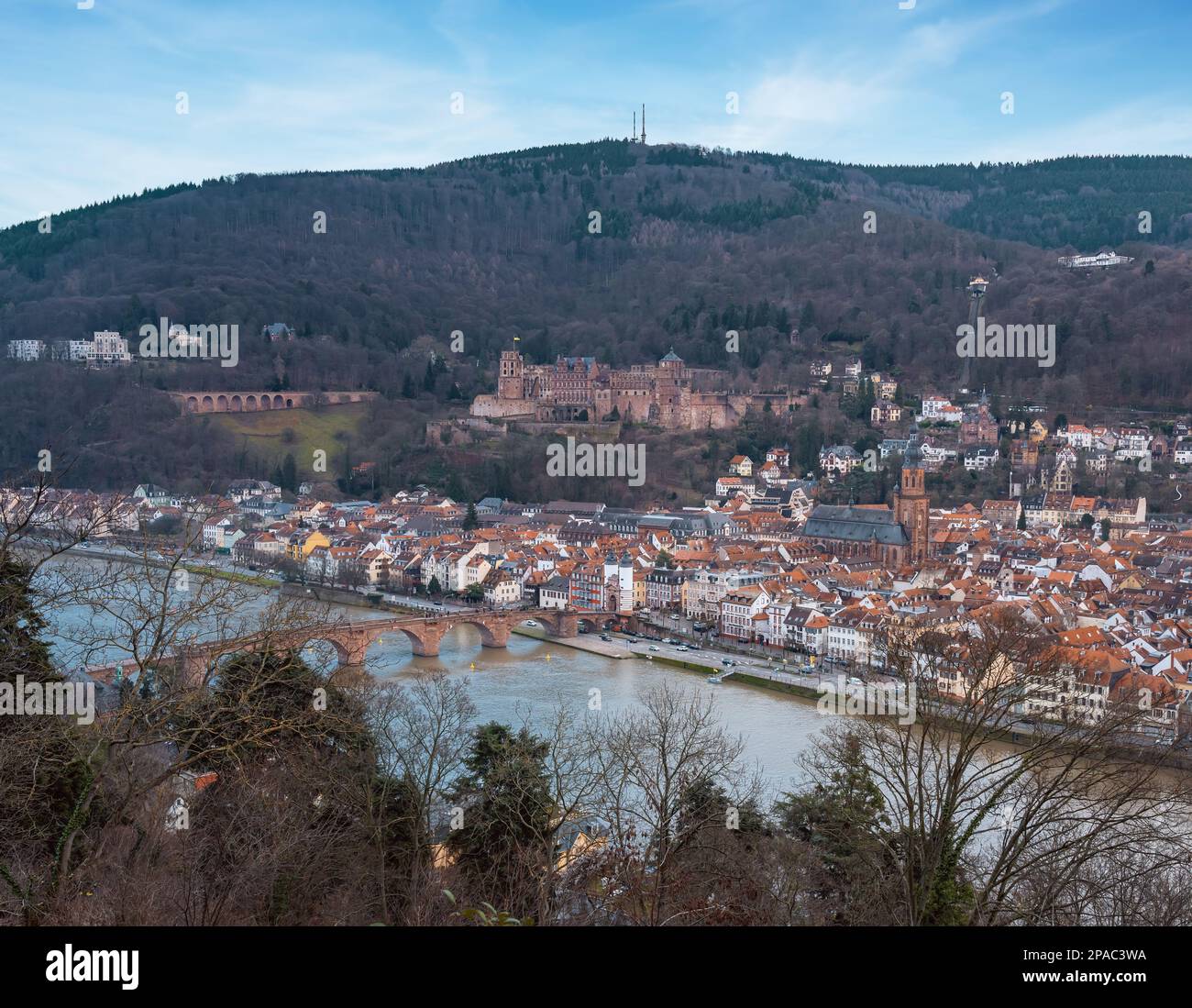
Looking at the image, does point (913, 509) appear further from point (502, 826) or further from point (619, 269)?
point (619, 269)

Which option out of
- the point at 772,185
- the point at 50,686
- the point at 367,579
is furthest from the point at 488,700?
the point at 772,185

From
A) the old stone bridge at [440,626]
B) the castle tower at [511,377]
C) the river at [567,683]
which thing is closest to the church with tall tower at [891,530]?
the old stone bridge at [440,626]

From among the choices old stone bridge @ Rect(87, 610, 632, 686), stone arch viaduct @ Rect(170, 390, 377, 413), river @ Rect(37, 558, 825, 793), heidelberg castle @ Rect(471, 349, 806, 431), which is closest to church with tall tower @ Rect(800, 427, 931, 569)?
old stone bridge @ Rect(87, 610, 632, 686)

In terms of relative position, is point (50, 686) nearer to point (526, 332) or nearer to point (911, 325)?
point (911, 325)

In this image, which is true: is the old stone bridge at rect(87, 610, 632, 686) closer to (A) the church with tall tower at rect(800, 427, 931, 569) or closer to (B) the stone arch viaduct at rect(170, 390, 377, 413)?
(A) the church with tall tower at rect(800, 427, 931, 569)

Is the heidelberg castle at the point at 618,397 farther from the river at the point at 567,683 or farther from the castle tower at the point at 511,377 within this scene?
the river at the point at 567,683

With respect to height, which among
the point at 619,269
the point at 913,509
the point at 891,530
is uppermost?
the point at 619,269

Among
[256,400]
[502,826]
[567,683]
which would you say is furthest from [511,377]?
[502,826]
